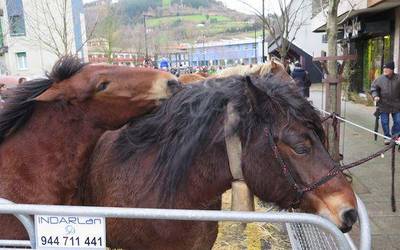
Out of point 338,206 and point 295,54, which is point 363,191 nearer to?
point 338,206

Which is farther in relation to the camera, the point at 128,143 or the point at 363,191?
the point at 363,191

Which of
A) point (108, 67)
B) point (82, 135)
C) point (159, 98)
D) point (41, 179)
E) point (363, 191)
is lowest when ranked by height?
point (363, 191)

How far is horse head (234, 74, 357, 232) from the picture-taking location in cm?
189

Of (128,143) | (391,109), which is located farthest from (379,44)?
(128,143)

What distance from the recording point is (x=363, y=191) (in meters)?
6.04

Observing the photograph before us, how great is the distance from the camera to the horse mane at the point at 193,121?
2.02 meters

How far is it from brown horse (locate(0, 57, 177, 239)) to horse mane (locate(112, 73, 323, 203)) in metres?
0.13

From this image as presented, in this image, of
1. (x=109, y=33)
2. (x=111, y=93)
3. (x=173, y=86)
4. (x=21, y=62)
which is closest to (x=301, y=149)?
(x=173, y=86)

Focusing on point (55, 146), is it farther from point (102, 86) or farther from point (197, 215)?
point (197, 215)

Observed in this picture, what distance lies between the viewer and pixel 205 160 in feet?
7.21

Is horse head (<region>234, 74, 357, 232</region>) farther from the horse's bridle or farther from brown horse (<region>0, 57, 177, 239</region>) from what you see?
brown horse (<region>0, 57, 177, 239</region>)

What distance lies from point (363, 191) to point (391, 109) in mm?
3506

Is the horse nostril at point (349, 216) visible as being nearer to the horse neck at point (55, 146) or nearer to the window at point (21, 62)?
the horse neck at point (55, 146)

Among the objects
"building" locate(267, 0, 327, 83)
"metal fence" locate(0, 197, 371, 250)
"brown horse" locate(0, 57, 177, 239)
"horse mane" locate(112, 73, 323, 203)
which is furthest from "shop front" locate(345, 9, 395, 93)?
"metal fence" locate(0, 197, 371, 250)
